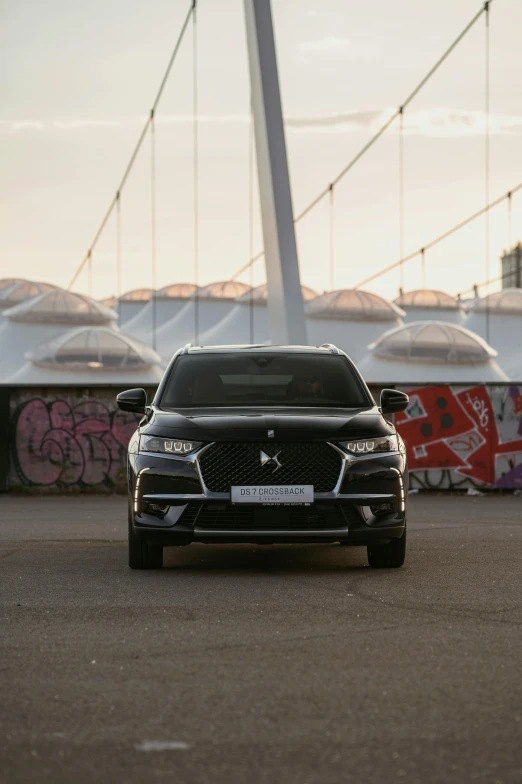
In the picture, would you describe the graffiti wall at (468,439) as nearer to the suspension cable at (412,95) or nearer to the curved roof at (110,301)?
the suspension cable at (412,95)

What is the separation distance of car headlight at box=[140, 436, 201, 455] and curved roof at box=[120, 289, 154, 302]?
107m

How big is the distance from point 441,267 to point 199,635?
9902cm

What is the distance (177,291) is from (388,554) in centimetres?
9832

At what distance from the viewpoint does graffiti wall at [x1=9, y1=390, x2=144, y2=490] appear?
1781cm

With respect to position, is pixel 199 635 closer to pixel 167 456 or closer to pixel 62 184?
pixel 167 456

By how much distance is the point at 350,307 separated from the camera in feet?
283

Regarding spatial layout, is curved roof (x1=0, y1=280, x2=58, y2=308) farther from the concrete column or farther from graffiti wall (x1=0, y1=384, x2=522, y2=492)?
graffiti wall (x1=0, y1=384, x2=522, y2=492)

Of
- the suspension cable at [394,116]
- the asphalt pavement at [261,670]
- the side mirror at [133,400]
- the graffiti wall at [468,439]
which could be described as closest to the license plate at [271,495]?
the asphalt pavement at [261,670]

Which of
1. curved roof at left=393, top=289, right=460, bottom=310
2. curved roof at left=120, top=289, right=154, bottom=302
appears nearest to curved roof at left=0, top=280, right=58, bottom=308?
curved roof at left=120, top=289, right=154, bottom=302

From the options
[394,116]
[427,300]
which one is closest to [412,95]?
[394,116]

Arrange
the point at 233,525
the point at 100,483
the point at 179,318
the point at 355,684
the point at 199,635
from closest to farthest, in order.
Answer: the point at 355,684 < the point at 199,635 < the point at 233,525 < the point at 100,483 < the point at 179,318

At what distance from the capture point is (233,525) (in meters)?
8.30

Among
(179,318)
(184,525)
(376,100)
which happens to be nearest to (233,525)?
(184,525)

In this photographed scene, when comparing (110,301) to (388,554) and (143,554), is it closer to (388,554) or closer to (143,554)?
(143,554)
